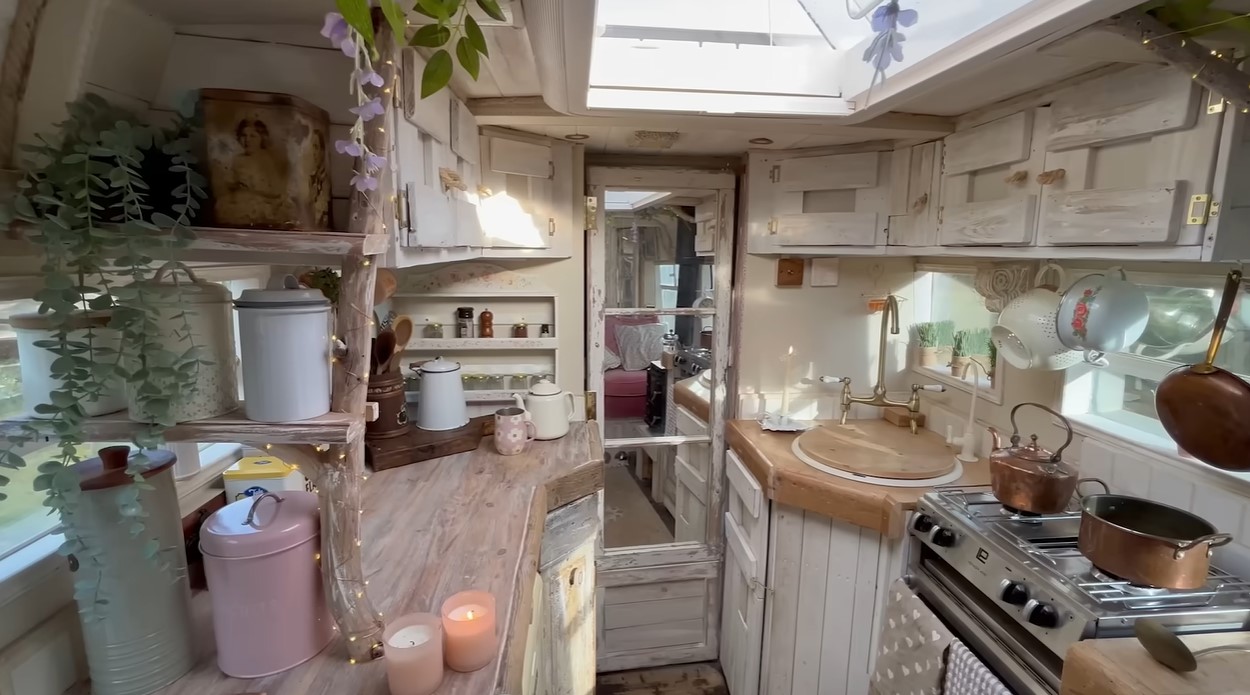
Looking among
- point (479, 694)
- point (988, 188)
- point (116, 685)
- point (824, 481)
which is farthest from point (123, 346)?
point (988, 188)

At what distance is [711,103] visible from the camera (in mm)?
1503

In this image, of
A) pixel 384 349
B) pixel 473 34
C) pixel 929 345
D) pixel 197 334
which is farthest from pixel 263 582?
pixel 929 345

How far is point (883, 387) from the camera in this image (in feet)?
7.52

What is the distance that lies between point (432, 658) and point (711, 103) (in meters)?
1.35

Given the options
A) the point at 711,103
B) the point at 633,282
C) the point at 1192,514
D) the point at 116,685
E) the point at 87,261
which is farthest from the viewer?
the point at 633,282

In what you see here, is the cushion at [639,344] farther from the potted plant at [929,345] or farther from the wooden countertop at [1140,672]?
the wooden countertop at [1140,672]

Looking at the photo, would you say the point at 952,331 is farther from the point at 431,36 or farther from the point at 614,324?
the point at 431,36

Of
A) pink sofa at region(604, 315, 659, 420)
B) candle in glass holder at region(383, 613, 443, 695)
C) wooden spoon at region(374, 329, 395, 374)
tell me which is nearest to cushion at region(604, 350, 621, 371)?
pink sofa at region(604, 315, 659, 420)

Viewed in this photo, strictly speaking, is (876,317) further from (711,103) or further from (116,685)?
(116,685)

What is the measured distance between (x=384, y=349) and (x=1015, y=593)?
1.63m

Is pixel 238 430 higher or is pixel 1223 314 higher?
pixel 1223 314

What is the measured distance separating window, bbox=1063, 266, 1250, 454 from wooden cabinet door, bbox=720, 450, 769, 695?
3.23 feet

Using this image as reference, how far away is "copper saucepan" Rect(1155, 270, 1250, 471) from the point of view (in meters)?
1.12

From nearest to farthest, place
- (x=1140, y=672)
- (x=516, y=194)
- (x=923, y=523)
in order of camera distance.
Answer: (x=1140, y=672) → (x=923, y=523) → (x=516, y=194)
